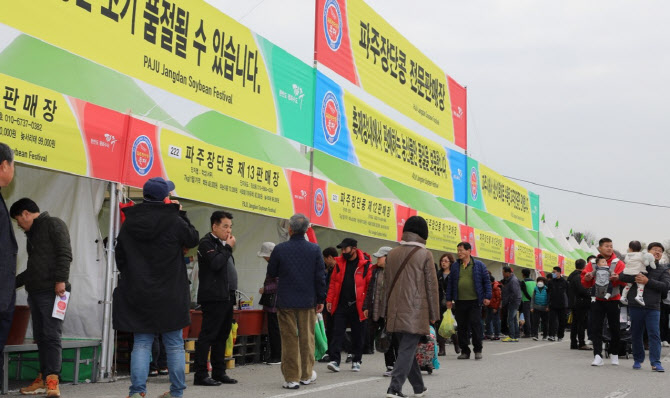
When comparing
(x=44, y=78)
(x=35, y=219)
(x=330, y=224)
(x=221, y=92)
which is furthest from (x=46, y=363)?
(x=330, y=224)

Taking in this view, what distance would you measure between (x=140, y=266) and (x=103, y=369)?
2698 mm

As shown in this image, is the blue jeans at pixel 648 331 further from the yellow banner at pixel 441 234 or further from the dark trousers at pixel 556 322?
the dark trousers at pixel 556 322

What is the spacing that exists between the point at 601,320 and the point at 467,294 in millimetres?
2072

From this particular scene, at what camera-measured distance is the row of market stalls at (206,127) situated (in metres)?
7.59

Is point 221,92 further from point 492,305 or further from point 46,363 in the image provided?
point 492,305

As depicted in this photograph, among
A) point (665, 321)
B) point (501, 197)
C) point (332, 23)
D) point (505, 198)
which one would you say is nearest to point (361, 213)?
point (332, 23)

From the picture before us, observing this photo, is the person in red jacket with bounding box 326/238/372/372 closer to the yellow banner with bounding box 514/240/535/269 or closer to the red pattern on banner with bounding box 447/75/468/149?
the red pattern on banner with bounding box 447/75/468/149

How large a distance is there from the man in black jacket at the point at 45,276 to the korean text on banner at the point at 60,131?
616 millimetres

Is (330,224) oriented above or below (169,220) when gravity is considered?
above

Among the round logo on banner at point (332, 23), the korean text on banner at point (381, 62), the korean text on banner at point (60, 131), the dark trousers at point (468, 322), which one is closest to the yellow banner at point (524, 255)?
the korean text on banner at point (381, 62)

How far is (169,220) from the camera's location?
227 inches

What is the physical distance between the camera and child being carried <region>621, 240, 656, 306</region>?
10.3 meters

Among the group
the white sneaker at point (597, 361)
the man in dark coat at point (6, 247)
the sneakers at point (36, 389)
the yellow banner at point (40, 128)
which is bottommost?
the sneakers at point (36, 389)

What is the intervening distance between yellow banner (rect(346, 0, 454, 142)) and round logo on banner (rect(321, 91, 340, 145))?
1621 mm
